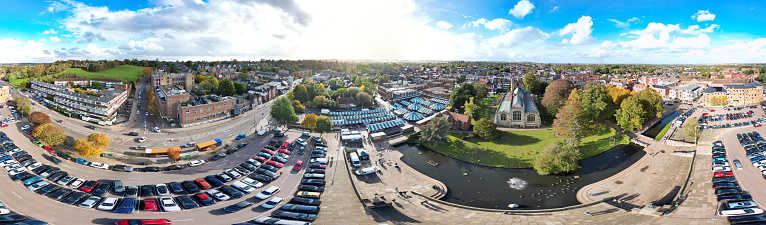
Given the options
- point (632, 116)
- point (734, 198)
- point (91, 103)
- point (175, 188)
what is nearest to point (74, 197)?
point (175, 188)

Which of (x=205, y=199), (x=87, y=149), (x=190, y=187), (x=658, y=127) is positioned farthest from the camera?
(x=658, y=127)

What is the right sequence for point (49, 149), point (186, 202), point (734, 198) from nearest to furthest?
1. point (186, 202)
2. point (734, 198)
3. point (49, 149)

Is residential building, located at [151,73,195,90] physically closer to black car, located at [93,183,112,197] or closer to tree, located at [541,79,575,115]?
black car, located at [93,183,112,197]

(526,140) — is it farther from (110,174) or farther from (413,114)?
(110,174)

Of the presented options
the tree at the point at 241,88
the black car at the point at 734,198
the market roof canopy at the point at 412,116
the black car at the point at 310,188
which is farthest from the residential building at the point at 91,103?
the black car at the point at 734,198

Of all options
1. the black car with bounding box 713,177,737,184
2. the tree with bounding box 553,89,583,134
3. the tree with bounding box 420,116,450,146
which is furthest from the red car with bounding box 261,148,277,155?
the black car with bounding box 713,177,737,184

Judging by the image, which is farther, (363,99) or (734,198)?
(363,99)

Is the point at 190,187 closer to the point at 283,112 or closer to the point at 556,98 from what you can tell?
the point at 283,112
